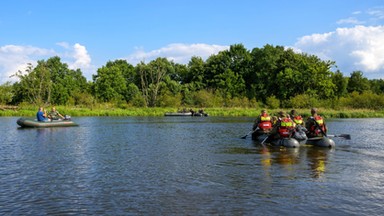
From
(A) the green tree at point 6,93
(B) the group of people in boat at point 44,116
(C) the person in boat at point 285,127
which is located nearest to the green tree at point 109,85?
(A) the green tree at point 6,93

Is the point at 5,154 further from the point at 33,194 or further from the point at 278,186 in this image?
the point at 278,186

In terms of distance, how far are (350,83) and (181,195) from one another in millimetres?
78795

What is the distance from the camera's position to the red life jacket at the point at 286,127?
18.3 m

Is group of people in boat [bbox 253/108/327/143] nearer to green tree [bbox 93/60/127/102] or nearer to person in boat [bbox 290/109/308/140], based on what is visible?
person in boat [bbox 290/109/308/140]

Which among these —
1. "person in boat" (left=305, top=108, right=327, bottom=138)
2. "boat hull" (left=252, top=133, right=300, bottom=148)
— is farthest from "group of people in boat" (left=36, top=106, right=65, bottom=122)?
"person in boat" (left=305, top=108, right=327, bottom=138)

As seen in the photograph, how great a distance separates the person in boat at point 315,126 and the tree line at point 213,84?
4179 centimetres

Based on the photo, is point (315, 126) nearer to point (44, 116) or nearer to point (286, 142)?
point (286, 142)

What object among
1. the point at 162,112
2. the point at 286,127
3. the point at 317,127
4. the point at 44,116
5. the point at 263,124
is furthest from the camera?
the point at 162,112

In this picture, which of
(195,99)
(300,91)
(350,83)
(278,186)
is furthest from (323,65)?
(278,186)

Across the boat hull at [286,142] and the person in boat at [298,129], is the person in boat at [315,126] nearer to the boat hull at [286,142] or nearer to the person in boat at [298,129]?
the person in boat at [298,129]

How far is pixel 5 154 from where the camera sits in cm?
1627

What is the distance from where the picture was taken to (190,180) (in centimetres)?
1123

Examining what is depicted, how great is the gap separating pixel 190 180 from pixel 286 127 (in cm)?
843

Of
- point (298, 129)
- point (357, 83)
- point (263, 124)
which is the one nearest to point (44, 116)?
point (263, 124)
